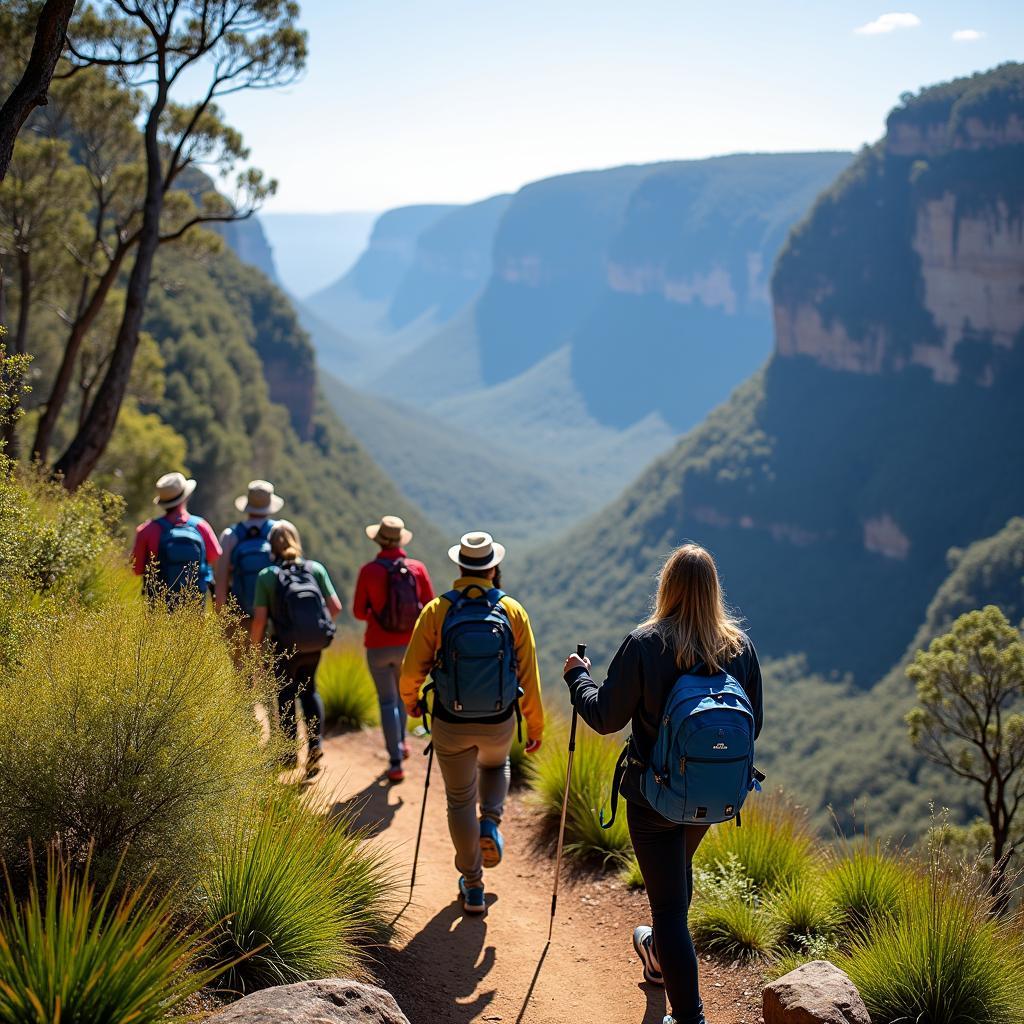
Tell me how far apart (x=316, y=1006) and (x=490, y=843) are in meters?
1.94

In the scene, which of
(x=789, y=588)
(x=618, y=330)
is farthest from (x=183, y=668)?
(x=618, y=330)

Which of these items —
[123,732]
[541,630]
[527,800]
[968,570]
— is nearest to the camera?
[123,732]

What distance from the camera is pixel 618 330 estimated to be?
187 meters

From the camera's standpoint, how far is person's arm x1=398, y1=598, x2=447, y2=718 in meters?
4.68

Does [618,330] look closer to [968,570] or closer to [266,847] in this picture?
[968,570]

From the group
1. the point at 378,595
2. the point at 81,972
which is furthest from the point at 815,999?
the point at 378,595

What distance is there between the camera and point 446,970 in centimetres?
459

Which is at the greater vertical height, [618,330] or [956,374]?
[618,330]

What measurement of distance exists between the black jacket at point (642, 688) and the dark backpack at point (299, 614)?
8.68 feet

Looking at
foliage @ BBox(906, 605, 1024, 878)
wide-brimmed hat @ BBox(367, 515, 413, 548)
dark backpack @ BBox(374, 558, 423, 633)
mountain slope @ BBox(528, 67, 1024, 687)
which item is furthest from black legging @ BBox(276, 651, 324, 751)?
mountain slope @ BBox(528, 67, 1024, 687)

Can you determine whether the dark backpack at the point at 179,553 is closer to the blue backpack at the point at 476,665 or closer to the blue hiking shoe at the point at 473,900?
the blue backpack at the point at 476,665

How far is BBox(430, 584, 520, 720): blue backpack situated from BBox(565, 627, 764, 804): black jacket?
751 mm

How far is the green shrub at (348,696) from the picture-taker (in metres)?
8.55

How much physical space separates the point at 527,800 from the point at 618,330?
7296 inches
